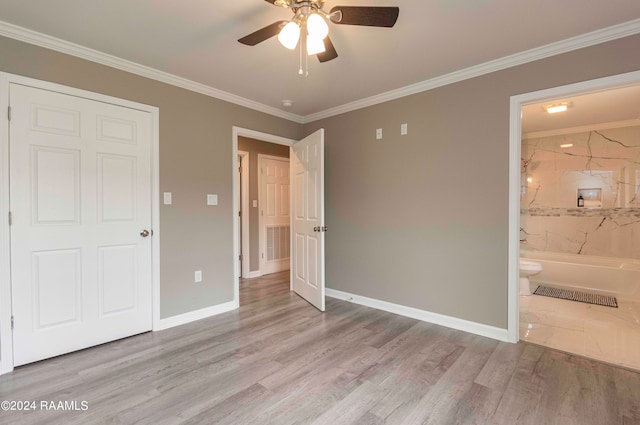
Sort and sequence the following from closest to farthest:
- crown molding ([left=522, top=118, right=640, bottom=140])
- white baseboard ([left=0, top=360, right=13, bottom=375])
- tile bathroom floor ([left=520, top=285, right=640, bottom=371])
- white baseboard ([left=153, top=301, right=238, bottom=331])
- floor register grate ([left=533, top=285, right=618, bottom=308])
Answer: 1. white baseboard ([left=0, top=360, right=13, bottom=375])
2. tile bathroom floor ([left=520, top=285, right=640, bottom=371])
3. white baseboard ([left=153, top=301, right=238, bottom=331])
4. floor register grate ([left=533, top=285, right=618, bottom=308])
5. crown molding ([left=522, top=118, right=640, bottom=140])

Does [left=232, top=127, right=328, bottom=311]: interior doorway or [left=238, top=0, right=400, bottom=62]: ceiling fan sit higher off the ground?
[left=238, top=0, right=400, bottom=62]: ceiling fan

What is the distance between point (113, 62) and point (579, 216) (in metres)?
6.38

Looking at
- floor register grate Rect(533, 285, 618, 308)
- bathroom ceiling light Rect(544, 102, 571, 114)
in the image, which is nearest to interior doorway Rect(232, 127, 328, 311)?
bathroom ceiling light Rect(544, 102, 571, 114)

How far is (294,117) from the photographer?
13.5ft

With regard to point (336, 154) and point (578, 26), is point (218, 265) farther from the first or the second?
point (578, 26)

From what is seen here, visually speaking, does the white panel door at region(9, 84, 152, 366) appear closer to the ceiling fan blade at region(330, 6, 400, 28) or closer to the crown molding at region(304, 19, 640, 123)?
the ceiling fan blade at region(330, 6, 400, 28)

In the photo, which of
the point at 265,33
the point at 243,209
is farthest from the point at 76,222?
the point at 243,209

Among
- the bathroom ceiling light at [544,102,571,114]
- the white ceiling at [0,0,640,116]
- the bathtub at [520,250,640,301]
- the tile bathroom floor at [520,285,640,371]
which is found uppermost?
the white ceiling at [0,0,640,116]

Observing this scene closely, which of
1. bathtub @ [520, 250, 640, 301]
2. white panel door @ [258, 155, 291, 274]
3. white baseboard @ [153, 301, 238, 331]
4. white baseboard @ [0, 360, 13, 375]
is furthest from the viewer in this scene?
white panel door @ [258, 155, 291, 274]

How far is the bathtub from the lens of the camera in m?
3.76

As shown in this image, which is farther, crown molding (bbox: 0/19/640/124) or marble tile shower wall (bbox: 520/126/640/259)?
marble tile shower wall (bbox: 520/126/640/259)

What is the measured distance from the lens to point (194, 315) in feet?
10.1

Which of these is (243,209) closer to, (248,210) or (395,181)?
(248,210)

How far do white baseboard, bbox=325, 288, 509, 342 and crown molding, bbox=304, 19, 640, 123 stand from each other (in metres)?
2.33
